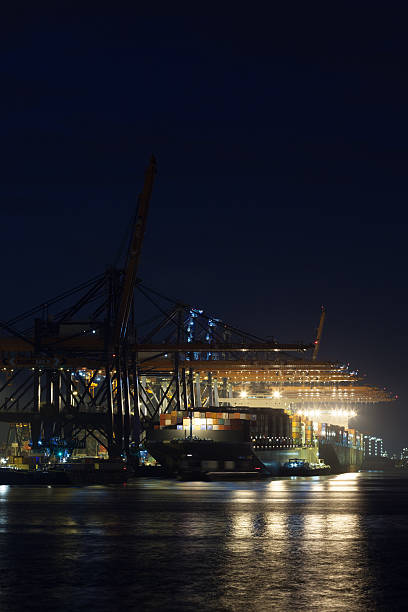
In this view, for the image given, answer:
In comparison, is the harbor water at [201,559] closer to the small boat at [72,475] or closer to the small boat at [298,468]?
the small boat at [72,475]

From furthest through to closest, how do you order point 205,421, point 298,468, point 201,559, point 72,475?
point 298,468, point 205,421, point 72,475, point 201,559

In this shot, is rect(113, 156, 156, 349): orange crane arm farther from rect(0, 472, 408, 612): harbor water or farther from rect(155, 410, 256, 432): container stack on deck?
rect(0, 472, 408, 612): harbor water

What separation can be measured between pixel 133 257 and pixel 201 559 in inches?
3233

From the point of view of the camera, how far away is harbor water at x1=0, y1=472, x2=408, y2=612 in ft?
77.4

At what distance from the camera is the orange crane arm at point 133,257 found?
4181 inches

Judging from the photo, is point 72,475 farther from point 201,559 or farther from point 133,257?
point 201,559

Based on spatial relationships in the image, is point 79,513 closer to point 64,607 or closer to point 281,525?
point 281,525

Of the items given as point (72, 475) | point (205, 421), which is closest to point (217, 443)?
point (205, 421)

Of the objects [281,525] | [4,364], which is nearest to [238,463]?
[4,364]

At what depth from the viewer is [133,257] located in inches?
4402

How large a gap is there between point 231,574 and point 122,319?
286 ft

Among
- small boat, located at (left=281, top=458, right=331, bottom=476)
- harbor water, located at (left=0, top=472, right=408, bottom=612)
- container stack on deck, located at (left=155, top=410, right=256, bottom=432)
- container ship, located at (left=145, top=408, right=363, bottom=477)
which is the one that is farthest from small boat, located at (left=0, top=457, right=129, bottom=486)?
harbor water, located at (left=0, top=472, right=408, bottom=612)

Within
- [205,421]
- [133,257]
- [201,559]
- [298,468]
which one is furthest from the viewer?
[298,468]

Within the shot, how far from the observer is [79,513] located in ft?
170
